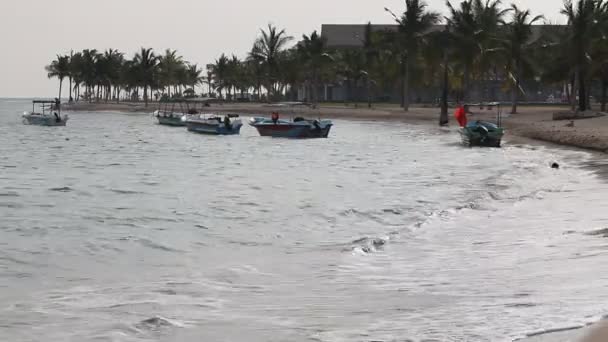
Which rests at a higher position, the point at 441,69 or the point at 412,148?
the point at 441,69

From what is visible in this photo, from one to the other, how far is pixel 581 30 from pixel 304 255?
2184 inches

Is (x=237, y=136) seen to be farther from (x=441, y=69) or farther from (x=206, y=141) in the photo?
(x=441, y=69)

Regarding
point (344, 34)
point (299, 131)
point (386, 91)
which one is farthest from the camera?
point (344, 34)

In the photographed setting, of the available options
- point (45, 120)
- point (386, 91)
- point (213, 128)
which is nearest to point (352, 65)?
point (386, 91)

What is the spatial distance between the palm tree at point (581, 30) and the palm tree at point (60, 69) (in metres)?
133

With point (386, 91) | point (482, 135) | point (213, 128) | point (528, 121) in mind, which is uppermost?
point (386, 91)

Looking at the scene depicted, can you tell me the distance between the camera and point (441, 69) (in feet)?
298

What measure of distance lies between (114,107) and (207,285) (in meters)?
158

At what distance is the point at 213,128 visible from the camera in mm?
71875

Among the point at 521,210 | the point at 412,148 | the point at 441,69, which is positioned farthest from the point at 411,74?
the point at 521,210

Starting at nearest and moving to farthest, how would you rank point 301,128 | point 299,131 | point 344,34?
point 301,128 < point 299,131 < point 344,34

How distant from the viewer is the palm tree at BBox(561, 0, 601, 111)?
6538 cm

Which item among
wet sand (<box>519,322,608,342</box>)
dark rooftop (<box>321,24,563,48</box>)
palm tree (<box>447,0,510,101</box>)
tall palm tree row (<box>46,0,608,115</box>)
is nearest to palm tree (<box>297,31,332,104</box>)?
tall palm tree row (<box>46,0,608,115</box>)

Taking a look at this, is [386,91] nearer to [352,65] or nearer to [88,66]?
[352,65]
